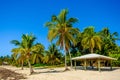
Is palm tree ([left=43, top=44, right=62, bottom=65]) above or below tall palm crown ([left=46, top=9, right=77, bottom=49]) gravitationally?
below

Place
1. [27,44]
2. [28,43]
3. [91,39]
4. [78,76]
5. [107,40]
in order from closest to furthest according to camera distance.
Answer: [78,76] → [27,44] → [28,43] → [91,39] → [107,40]

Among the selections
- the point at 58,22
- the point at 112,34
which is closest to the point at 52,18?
the point at 58,22

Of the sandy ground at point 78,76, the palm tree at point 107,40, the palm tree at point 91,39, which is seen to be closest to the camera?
the sandy ground at point 78,76

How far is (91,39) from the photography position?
47.7 metres

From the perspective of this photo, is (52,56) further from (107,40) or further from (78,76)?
(78,76)

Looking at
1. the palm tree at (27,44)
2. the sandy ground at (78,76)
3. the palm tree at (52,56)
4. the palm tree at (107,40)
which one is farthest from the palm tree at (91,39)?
the palm tree at (27,44)

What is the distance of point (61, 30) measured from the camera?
118 feet

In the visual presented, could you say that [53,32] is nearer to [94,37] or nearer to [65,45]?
[65,45]

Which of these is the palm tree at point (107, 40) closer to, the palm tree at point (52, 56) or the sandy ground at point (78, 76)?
the palm tree at point (52, 56)

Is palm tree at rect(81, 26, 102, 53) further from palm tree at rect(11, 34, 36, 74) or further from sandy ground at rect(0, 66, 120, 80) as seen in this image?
palm tree at rect(11, 34, 36, 74)

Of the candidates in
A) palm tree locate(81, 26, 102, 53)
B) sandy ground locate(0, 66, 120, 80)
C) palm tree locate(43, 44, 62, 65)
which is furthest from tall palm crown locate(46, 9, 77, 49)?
palm tree locate(43, 44, 62, 65)

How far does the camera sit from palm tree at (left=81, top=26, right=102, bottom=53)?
47188 mm

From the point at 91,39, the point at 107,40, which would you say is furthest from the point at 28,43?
the point at 107,40

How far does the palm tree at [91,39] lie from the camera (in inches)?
1858
